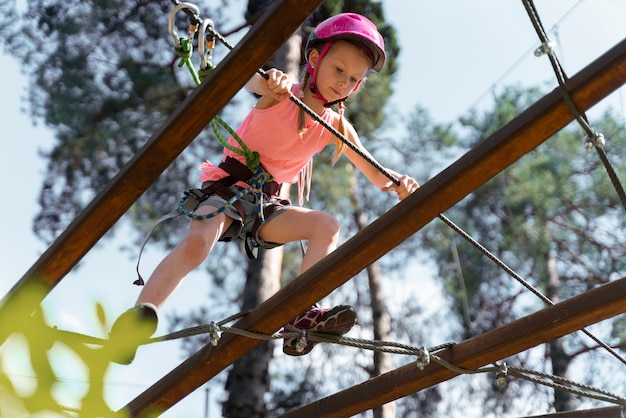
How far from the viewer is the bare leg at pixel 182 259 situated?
8.99ft

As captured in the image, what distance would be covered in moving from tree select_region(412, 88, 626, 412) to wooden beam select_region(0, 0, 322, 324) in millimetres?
7229

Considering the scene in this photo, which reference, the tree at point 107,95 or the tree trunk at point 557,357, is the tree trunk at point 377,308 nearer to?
the tree at point 107,95

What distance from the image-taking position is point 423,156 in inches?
388

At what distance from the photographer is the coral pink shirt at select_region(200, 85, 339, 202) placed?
311 centimetres

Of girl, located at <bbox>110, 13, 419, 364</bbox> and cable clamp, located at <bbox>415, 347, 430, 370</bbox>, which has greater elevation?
girl, located at <bbox>110, 13, 419, 364</bbox>

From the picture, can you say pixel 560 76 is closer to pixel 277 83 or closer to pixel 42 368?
pixel 277 83

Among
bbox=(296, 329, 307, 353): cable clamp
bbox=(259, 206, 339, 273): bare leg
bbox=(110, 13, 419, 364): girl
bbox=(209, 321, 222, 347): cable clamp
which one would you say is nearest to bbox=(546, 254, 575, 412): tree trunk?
bbox=(110, 13, 419, 364): girl

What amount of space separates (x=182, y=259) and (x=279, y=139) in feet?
1.89

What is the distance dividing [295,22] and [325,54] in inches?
44.4

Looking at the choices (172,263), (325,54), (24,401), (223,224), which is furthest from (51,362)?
(325,54)

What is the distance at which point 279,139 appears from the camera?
3.12 m

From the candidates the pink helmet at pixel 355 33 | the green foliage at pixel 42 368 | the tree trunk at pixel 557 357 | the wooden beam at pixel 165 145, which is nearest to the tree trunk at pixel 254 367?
the pink helmet at pixel 355 33

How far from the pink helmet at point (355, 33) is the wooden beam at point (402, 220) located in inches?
35.9

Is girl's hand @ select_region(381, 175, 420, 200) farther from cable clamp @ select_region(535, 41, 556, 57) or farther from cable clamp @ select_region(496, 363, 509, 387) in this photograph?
cable clamp @ select_region(535, 41, 556, 57)
